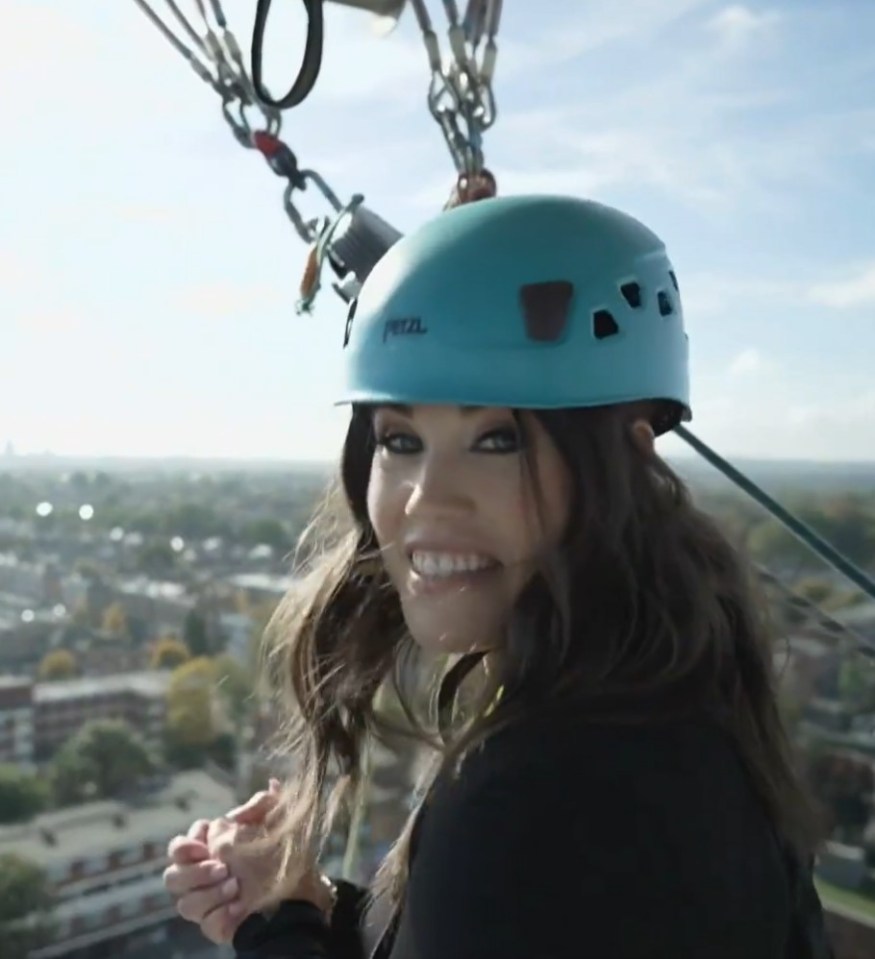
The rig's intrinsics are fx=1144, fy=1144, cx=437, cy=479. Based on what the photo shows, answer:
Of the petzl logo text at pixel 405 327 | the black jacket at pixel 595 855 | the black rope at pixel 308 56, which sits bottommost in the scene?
the black jacket at pixel 595 855

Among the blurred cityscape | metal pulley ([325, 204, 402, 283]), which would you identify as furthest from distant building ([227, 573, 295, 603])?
metal pulley ([325, 204, 402, 283])

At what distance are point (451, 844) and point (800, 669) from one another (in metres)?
0.69

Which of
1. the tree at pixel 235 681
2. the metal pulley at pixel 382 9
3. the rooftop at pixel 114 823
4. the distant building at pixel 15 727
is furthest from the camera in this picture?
the distant building at pixel 15 727

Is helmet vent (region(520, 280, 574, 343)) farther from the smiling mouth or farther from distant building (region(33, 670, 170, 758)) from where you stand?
distant building (region(33, 670, 170, 758))

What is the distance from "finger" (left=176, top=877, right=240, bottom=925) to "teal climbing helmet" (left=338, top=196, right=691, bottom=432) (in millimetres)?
396

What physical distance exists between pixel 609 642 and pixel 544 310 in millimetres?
230

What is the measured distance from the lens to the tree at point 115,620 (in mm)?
3852

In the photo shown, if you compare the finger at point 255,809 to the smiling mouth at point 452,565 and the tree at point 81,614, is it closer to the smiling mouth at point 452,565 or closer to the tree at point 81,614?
the smiling mouth at point 452,565

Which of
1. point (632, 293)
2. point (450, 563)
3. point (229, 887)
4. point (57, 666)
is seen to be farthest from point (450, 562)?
point (57, 666)

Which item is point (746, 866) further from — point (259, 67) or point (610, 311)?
point (259, 67)

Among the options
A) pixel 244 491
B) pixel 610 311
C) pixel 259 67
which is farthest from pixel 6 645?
pixel 610 311

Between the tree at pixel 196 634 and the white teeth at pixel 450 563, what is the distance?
87.5 inches

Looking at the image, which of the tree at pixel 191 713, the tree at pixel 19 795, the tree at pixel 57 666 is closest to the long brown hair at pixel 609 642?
the tree at pixel 19 795

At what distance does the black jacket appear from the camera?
545 mm
